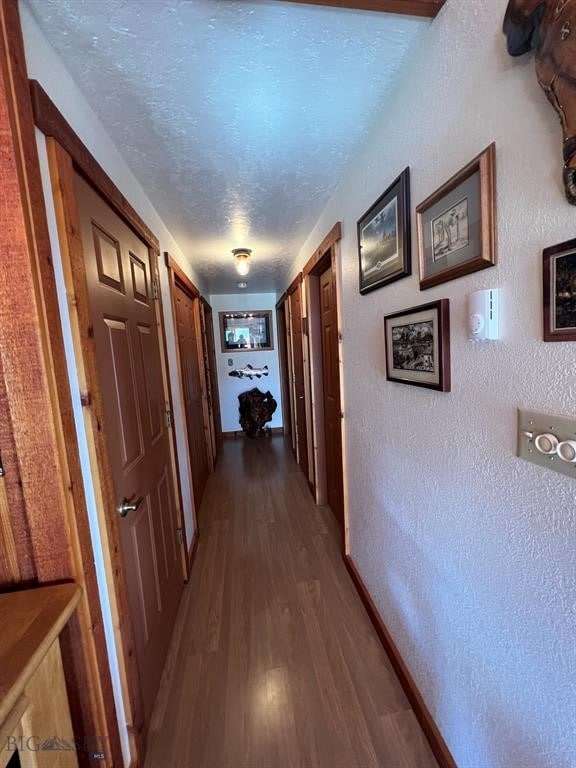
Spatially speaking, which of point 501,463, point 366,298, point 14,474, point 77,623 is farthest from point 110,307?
point 501,463

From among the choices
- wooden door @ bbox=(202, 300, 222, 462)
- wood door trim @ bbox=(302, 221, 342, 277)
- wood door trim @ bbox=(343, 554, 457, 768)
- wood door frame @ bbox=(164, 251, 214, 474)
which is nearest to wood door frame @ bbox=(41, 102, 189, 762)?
wood door trim @ bbox=(343, 554, 457, 768)

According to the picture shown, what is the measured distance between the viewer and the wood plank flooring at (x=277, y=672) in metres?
1.10

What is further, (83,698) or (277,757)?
(277,757)

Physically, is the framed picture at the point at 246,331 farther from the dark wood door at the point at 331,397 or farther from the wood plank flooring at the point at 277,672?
the wood plank flooring at the point at 277,672

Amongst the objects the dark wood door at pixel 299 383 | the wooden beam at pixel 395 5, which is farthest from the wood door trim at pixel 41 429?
the dark wood door at pixel 299 383

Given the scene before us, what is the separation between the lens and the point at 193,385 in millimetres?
2980

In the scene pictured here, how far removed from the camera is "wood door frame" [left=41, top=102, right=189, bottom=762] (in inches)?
32.8

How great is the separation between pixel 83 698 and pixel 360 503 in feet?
4.27

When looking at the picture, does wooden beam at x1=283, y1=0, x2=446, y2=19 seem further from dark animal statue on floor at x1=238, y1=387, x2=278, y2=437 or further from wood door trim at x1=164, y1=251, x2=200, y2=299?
dark animal statue on floor at x1=238, y1=387, x2=278, y2=437

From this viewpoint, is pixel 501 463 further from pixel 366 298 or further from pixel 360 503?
pixel 360 503

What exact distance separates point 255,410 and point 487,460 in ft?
13.6

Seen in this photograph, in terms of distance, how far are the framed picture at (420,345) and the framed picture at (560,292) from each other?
300 mm

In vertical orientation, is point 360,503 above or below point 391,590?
above

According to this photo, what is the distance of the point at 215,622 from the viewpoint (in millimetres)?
1633
